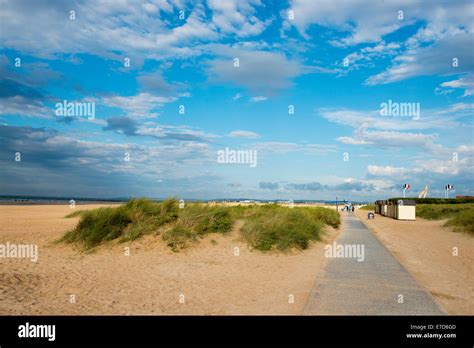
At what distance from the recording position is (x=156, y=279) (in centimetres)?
1051

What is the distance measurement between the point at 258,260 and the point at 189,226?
392cm

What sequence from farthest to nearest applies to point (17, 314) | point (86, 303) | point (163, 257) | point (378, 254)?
point (378, 254)
point (163, 257)
point (86, 303)
point (17, 314)

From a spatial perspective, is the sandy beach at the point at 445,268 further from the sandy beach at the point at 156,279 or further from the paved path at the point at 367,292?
the sandy beach at the point at 156,279

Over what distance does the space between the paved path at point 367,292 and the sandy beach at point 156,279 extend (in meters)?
0.46

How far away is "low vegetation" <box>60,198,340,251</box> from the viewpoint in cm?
1501

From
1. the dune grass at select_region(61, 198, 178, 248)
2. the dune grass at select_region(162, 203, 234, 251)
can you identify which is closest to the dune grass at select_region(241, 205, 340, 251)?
the dune grass at select_region(162, 203, 234, 251)

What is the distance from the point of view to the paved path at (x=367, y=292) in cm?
694

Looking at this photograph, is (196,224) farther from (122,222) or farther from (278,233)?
(278,233)

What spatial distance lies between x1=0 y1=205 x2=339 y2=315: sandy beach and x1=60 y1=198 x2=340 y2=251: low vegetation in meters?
0.44

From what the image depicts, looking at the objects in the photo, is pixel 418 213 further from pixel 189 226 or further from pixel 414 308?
pixel 414 308

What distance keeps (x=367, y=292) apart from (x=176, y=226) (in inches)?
356

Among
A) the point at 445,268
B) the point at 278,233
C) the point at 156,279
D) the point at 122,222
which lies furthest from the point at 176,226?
the point at 445,268
